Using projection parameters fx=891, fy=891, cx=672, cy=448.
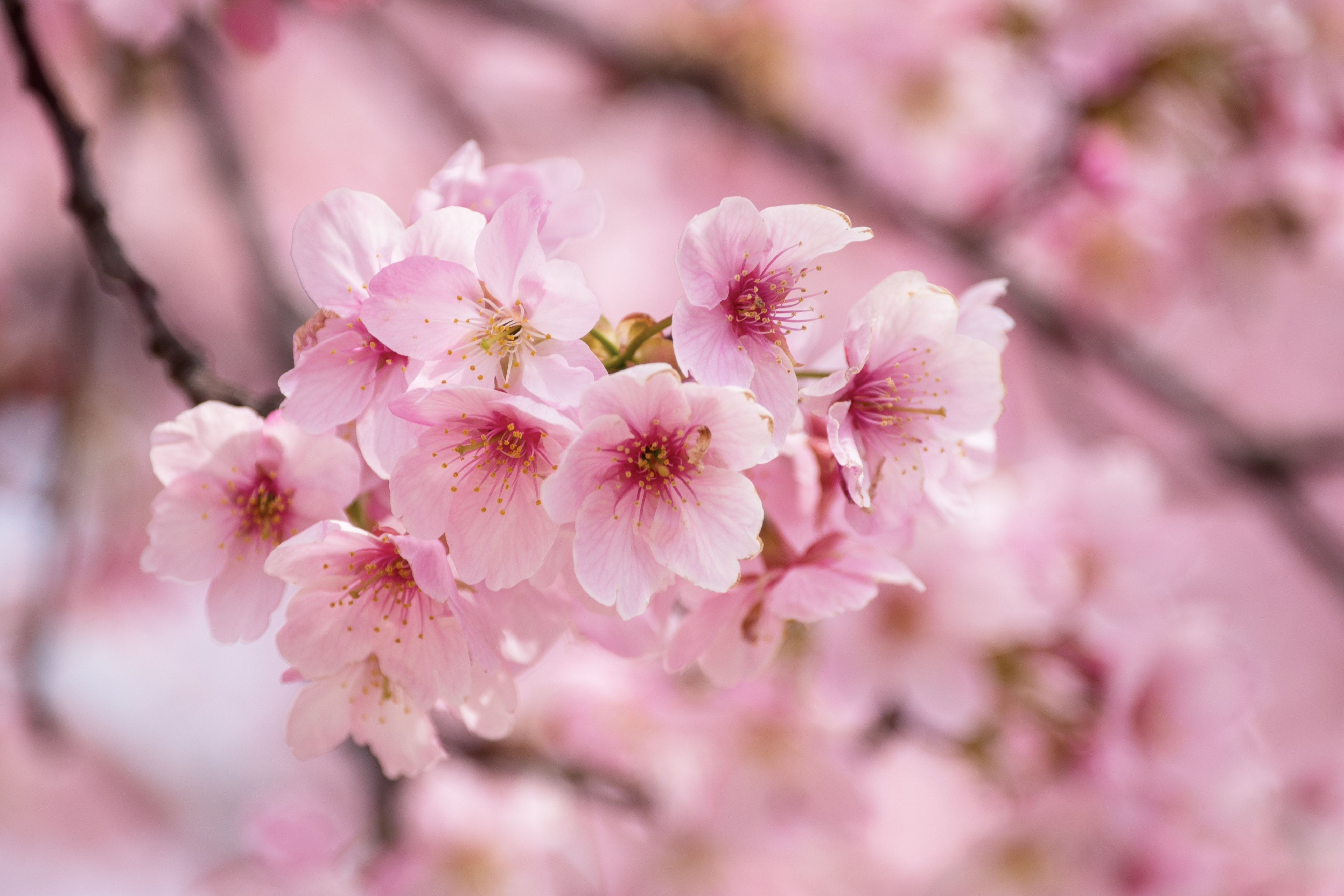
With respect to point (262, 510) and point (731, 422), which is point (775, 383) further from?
point (262, 510)

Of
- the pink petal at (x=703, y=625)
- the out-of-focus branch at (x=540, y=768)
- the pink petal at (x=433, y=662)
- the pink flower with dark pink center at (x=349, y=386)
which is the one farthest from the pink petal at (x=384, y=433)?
the out-of-focus branch at (x=540, y=768)

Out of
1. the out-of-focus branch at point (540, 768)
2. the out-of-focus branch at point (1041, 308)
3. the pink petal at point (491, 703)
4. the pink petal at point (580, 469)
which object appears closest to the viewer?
the pink petal at point (580, 469)

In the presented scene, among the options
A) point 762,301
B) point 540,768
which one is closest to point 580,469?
point 762,301

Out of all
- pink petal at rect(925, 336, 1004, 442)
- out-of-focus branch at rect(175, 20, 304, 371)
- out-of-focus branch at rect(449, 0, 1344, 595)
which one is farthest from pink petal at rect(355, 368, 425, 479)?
out-of-focus branch at rect(449, 0, 1344, 595)

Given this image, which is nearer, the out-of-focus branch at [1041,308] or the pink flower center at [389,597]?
the pink flower center at [389,597]

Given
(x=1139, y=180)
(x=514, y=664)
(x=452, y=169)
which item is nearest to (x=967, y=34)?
(x=1139, y=180)

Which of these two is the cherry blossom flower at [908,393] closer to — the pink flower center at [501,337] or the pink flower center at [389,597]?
the pink flower center at [501,337]

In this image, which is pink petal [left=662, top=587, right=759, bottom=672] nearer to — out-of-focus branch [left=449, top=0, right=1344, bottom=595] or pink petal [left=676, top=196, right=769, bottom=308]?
pink petal [left=676, top=196, right=769, bottom=308]
